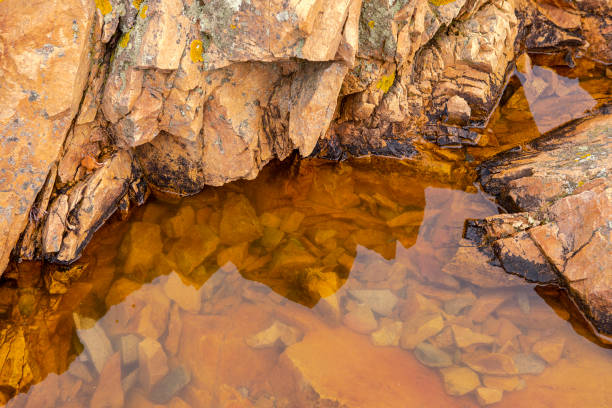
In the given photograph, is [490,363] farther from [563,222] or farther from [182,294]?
[182,294]

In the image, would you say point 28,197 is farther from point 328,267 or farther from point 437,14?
point 437,14

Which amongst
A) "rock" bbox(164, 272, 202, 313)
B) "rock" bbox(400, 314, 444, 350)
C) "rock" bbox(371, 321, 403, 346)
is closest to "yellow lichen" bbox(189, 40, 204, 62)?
"rock" bbox(164, 272, 202, 313)

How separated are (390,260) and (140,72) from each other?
12.7ft

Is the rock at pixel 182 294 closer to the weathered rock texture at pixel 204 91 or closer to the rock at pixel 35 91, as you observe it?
the weathered rock texture at pixel 204 91

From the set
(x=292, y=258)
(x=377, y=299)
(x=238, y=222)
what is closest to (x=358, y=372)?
(x=377, y=299)

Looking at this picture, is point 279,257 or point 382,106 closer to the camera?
point 279,257

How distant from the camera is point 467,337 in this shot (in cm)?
512

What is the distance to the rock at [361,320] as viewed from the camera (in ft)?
17.2

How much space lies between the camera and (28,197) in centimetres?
495

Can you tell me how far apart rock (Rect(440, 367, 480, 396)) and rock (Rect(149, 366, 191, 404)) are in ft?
9.42

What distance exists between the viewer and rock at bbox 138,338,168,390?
15.7 feet

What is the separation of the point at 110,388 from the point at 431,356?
3.60 meters

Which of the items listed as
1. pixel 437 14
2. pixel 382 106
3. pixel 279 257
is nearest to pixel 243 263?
pixel 279 257

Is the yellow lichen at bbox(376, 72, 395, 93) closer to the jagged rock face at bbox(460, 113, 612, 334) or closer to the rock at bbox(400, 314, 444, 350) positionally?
the jagged rock face at bbox(460, 113, 612, 334)
